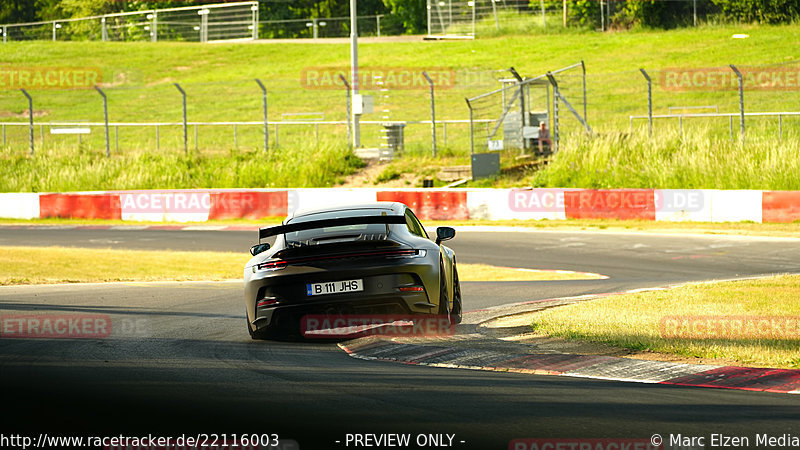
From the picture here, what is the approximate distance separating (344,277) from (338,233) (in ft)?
2.28

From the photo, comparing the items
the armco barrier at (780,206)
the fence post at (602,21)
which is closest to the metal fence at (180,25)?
the fence post at (602,21)

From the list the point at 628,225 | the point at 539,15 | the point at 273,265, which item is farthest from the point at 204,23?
the point at 273,265

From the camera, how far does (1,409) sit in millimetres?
6566

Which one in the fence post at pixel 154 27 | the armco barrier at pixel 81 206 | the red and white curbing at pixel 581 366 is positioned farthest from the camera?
the fence post at pixel 154 27

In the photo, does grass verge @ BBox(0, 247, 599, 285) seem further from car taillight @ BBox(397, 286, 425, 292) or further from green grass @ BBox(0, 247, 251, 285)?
car taillight @ BBox(397, 286, 425, 292)

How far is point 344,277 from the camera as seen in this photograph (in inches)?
372

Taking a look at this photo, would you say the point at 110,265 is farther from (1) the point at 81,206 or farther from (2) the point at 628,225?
(1) the point at 81,206

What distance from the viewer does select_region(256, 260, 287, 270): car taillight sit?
965 cm

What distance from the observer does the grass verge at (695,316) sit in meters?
8.70

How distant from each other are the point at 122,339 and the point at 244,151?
2375 centimetres

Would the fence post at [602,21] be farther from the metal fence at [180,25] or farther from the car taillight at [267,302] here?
the car taillight at [267,302]

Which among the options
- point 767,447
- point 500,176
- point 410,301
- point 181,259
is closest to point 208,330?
point 410,301

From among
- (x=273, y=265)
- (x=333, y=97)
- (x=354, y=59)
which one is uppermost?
(x=333, y=97)

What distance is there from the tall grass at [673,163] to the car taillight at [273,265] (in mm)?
17124
